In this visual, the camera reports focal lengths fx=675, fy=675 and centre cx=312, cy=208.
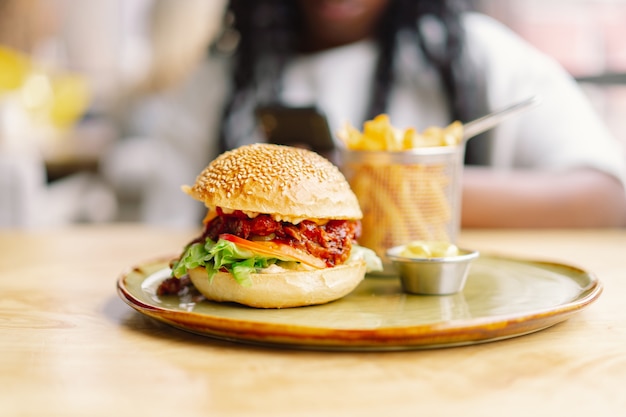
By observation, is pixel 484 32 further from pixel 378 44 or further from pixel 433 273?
pixel 433 273

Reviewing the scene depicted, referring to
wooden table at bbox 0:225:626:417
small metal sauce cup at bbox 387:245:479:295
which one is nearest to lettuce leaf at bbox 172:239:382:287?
wooden table at bbox 0:225:626:417

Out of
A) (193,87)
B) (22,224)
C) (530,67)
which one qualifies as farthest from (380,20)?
(22,224)

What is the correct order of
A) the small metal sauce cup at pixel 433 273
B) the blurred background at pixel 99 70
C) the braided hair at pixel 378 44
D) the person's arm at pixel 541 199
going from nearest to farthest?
the small metal sauce cup at pixel 433 273 → the person's arm at pixel 541 199 → the braided hair at pixel 378 44 → the blurred background at pixel 99 70

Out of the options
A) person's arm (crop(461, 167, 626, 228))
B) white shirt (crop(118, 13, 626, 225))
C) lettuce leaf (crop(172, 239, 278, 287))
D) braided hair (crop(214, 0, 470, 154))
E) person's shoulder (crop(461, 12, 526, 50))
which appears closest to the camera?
lettuce leaf (crop(172, 239, 278, 287))

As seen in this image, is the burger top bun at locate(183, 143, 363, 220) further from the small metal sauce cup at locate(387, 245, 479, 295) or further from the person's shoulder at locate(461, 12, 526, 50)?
the person's shoulder at locate(461, 12, 526, 50)

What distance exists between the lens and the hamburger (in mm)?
1245

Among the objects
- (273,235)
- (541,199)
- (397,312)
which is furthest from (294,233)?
(541,199)

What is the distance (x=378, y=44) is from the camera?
12.8ft

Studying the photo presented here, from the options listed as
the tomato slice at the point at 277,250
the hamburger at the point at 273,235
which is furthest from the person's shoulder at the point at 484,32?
the tomato slice at the point at 277,250

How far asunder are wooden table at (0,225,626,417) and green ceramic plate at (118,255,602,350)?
0.9 inches

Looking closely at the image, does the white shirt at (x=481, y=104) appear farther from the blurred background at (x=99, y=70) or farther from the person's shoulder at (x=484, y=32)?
the blurred background at (x=99, y=70)

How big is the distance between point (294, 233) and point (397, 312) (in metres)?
0.25

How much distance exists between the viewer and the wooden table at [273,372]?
0.81 m

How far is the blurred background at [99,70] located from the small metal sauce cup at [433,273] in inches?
97.5
